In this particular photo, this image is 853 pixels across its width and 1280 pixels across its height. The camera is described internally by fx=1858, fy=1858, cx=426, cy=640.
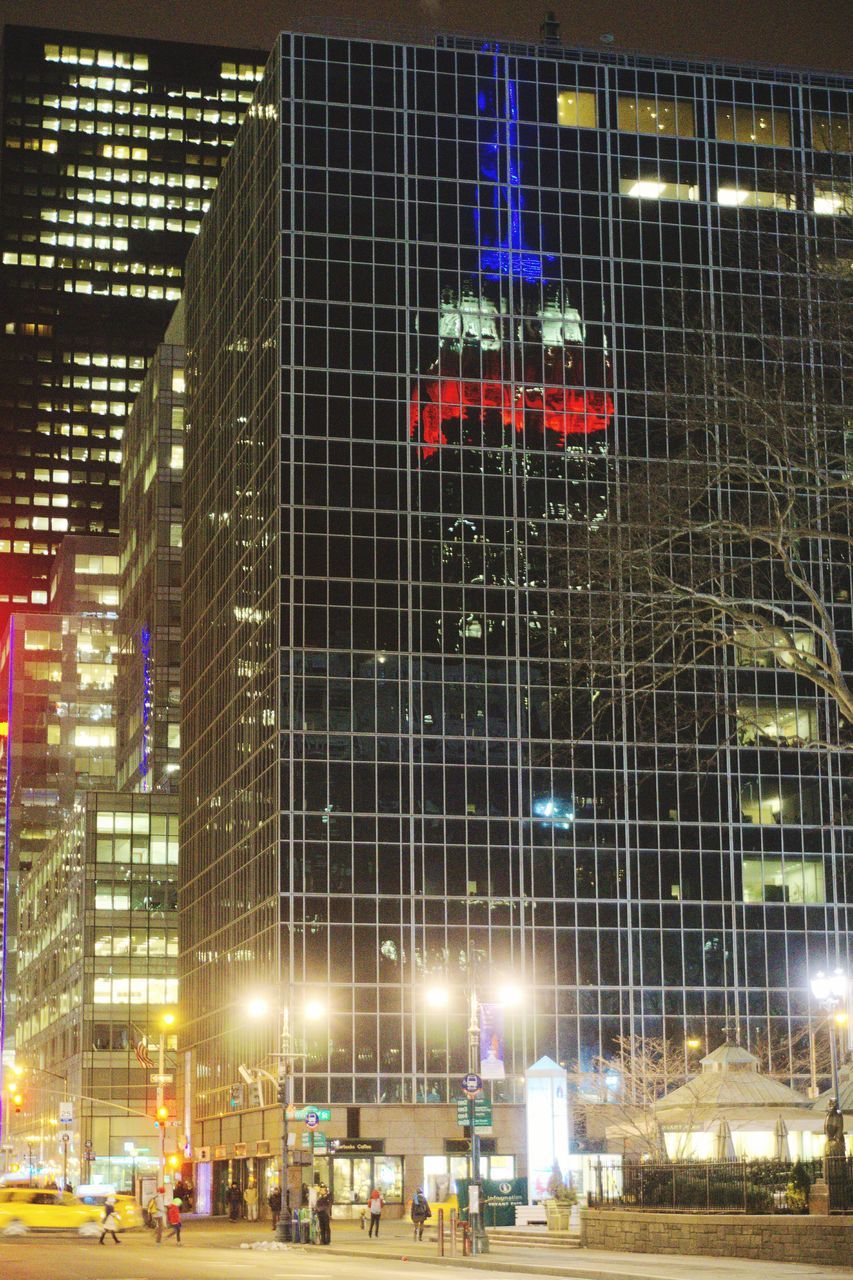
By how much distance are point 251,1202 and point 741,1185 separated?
2161 inches

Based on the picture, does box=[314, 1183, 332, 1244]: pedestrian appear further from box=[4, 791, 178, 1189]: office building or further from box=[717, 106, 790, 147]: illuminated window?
box=[717, 106, 790, 147]: illuminated window

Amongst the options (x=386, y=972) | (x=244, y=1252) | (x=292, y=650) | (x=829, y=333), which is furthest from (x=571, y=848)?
(x=829, y=333)

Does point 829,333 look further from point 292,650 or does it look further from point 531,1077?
point 292,650

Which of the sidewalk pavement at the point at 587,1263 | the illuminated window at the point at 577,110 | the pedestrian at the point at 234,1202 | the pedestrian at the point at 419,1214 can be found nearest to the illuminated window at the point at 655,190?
the illuminated window at the point at 577,110

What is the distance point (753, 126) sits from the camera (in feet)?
349

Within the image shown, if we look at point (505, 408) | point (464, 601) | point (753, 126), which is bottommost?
point (464, 601)

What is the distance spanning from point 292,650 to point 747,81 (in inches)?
1691

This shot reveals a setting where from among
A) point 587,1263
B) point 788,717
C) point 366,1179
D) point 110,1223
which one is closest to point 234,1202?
point 366,1179

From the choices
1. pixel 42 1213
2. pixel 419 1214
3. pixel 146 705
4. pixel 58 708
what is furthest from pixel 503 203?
pixel 58 708

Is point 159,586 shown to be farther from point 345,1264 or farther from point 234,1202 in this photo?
point 345,1264

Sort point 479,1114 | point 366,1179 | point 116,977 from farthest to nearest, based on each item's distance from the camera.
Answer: point 116,977
point 366,1179
point 479,1114

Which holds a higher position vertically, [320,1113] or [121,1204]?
[320,1113]

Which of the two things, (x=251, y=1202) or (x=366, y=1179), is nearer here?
(x=366, y=1179)

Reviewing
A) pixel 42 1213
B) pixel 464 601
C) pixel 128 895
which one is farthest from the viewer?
pixel 128 895
